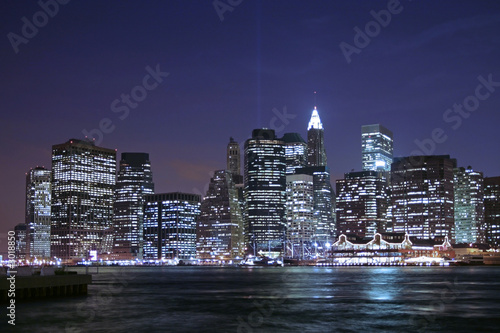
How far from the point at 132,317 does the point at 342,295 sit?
3812 centimetres

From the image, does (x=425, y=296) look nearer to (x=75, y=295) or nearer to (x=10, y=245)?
(x=75, y=295)

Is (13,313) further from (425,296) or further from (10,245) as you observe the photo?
(425,296)

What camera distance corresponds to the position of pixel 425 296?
91188 millimetres

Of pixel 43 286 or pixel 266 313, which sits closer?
pixel 266 313

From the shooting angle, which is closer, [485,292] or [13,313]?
[13,313]

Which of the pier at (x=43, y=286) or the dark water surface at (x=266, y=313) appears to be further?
the pier at (x=43, y=286)

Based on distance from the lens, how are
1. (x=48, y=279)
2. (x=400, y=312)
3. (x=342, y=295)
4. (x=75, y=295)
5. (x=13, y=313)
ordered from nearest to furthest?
(x=13, y=313) → (x=400, y=312) → (x=48, y=279) → (x=75, y=295) → (x=342, y=295)

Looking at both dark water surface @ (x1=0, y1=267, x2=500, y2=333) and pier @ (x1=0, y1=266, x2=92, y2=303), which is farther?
pier @ (x1=0, y1=266, x2=92, y2=303)

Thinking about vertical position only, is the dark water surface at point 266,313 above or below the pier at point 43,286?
below

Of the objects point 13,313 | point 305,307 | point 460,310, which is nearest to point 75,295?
point 13,313

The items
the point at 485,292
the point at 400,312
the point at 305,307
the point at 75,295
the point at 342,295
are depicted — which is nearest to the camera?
the point at 400,312

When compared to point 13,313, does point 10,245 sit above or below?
above

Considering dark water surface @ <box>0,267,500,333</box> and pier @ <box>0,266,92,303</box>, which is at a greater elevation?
pier @ <box>0,266,92,303</box>

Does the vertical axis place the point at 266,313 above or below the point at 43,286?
below
